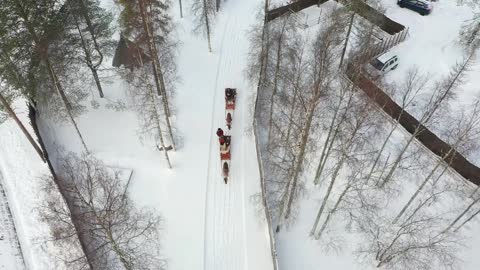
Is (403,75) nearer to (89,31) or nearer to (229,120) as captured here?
(229,120)

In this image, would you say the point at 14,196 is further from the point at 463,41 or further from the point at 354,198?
the point at 463,41

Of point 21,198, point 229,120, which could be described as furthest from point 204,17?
point 21,198

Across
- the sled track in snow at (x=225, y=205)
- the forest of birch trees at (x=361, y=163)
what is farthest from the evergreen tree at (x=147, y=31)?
the forest of birch trees at (x=361, y=163)

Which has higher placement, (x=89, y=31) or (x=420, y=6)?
(x=89, y=31)

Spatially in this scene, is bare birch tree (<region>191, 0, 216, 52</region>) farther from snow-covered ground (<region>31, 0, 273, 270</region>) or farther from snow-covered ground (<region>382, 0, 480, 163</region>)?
snow-covered ground (<region>382, 0, 480, 163</region>)

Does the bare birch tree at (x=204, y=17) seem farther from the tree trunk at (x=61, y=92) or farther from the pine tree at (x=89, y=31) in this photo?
the tree trunk at (x=61, y=92)
